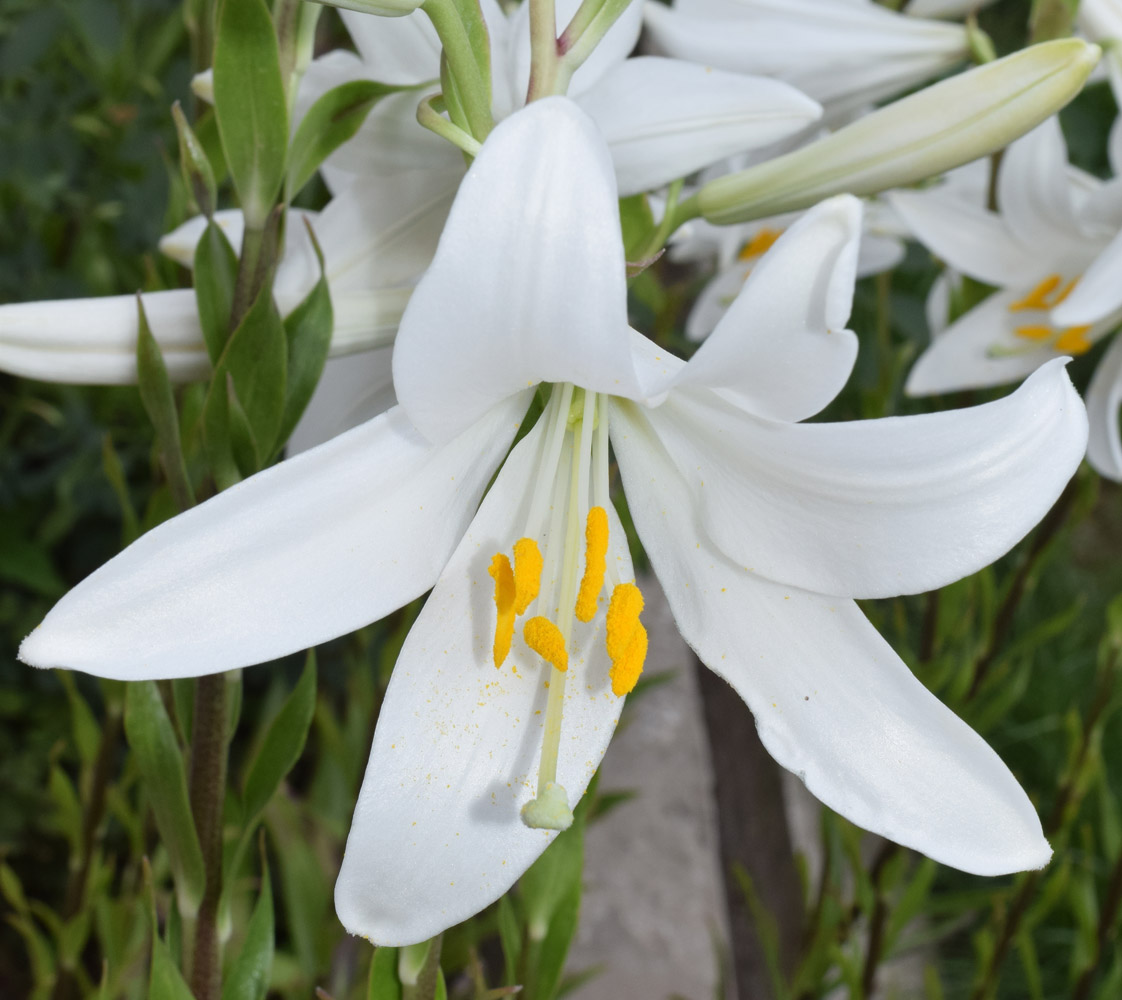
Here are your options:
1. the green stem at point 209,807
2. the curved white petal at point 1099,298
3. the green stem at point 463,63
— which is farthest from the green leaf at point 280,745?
the curved white petal at point 1099,298

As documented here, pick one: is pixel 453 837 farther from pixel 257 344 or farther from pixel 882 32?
pixel 882 32

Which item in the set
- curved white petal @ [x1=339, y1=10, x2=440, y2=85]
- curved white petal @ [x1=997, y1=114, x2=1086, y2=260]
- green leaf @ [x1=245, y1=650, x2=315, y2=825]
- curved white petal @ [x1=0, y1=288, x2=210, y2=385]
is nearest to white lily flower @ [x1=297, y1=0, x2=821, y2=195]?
curved white petal @ [x1=339, y1=10, x2=440, y2=85]

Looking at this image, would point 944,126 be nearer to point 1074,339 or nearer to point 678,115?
point 678,115

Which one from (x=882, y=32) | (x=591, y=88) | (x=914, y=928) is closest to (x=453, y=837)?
(x=591, y=88)

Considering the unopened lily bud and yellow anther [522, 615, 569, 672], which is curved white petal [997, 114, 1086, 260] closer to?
the unopened lily bud

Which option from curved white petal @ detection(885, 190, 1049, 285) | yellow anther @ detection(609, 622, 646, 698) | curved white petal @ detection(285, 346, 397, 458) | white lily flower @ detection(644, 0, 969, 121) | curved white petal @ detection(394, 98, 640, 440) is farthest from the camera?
curved white petal @ detection(885, 190, 1049, 285)

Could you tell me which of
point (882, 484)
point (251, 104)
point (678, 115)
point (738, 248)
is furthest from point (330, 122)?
point (738, 248)

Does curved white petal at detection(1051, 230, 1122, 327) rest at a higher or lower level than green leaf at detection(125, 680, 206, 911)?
higher
